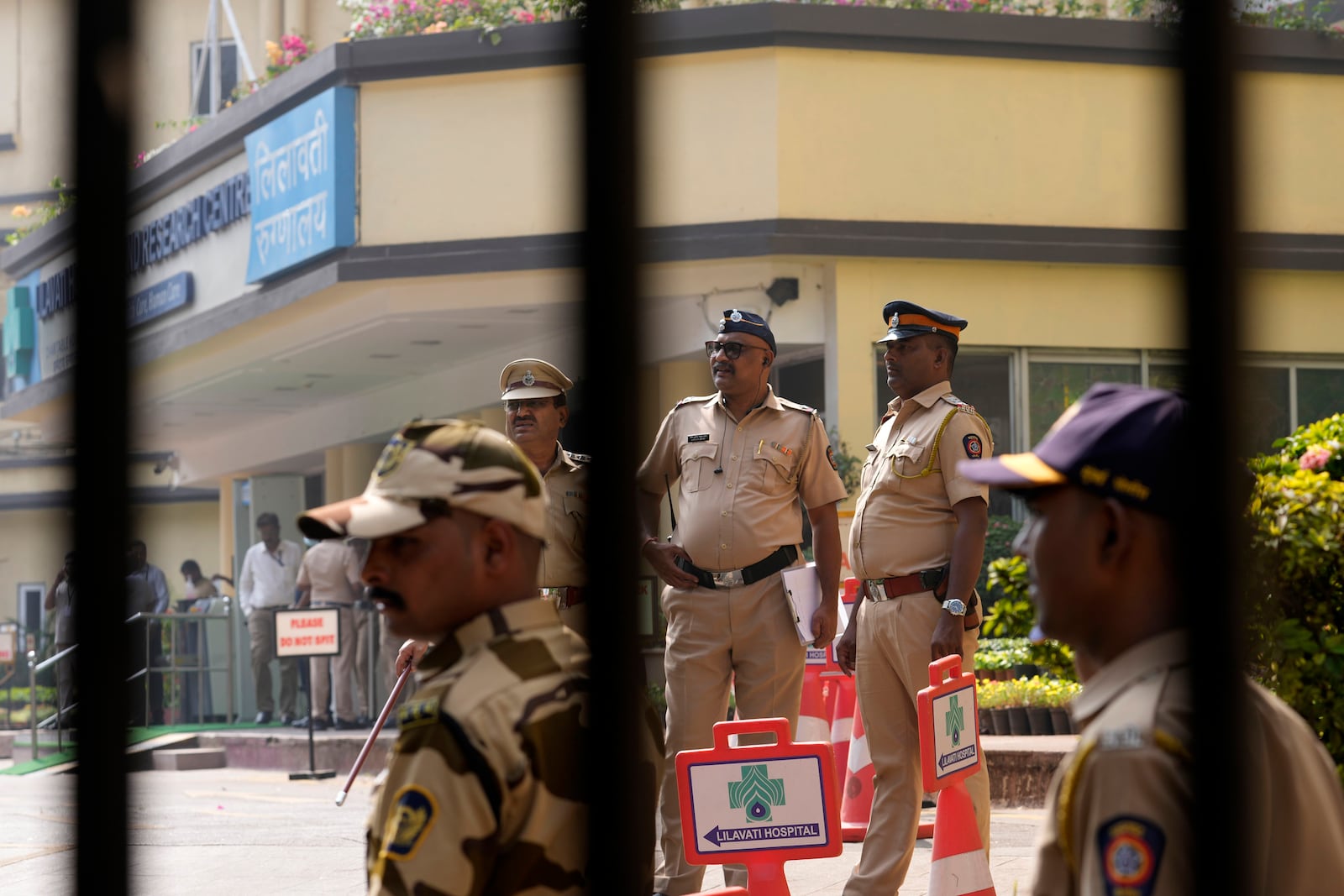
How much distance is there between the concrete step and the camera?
46.7 ft

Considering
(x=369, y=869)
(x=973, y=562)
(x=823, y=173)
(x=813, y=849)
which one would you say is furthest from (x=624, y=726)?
(x=823, y=173)

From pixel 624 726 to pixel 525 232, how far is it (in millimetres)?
12092

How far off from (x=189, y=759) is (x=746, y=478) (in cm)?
971

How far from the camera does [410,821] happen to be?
7.40 ft

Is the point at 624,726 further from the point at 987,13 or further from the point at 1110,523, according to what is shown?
the point at 987,13

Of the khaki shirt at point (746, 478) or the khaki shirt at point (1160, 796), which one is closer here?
the khaki shirt at point (1160, 796)

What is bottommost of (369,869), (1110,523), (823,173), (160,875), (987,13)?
(160,875)

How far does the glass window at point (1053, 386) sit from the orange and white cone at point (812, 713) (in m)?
6.05

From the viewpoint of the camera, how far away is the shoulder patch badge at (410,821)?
2.25 metres

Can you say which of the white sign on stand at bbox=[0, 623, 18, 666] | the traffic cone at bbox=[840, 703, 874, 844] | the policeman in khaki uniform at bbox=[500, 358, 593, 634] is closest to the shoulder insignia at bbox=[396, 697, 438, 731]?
the policeman in khaki uniform at bbox=[500, 358, 593, 634]

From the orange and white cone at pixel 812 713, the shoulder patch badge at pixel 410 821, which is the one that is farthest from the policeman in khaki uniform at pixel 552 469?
the shoulder patch badge at pixel 410 821

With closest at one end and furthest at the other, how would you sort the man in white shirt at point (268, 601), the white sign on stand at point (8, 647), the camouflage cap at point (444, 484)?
the camouflage cap at point (444, 484)
the man in white shirt at point (268, 601)
the white sign on stand at point (8, 647)

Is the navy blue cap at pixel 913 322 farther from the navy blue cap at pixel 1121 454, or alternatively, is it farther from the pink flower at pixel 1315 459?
the navy blue cap at pixel 1121 454

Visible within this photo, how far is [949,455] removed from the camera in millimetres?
5789
